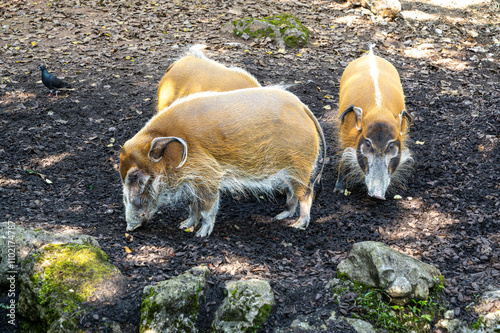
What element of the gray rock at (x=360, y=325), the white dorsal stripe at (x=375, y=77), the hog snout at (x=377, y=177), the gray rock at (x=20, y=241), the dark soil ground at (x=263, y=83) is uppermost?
the white dorsal stripe at (x=375, y=77)

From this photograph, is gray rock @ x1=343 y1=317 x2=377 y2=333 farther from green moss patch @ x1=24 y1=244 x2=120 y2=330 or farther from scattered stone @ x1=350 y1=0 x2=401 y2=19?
scattered stone @ x1=350 y1=0 x2=401 y2=19

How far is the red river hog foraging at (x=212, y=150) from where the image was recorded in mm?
4113

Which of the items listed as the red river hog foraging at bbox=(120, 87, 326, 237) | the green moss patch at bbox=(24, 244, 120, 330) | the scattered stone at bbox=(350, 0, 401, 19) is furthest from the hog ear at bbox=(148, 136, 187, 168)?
the scattered stone at bbox=(350, 0, 401, 19)

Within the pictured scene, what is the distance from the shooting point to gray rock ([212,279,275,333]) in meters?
3.01

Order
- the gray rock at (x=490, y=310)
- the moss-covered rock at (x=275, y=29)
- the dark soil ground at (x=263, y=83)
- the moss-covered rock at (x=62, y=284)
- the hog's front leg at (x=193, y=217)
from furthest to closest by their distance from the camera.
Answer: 1. the moss-covered rock at (x=275, y=29)
2. the hog's front leg at (x=193, y=217)
3. the dark soil ground at (x=263, y=83)
4. the moss-covered rock at (x=62, y=284)
5. the gray rock at (x=490, y=310)

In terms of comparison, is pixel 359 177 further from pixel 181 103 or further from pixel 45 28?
pixel 45 28

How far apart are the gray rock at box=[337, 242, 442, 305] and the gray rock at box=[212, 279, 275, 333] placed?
0.66 meters

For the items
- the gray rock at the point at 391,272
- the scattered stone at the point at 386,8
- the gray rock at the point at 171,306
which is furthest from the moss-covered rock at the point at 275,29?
the gray rock at the point at 171,306

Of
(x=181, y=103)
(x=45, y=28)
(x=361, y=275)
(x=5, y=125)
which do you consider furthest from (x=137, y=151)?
(x=45, y=28)

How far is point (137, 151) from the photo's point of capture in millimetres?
4086

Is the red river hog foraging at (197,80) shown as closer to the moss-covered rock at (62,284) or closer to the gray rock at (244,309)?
the moss-covered rock at (62,284)

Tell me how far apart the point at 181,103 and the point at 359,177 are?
2291 mm

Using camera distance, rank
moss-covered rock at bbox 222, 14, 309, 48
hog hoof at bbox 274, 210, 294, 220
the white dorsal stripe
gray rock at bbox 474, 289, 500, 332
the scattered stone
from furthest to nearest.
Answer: the scattered stone
moss-covered rock at bbox 222, 14, 309, 48
the white dorsal stripe
hog hoof at bbox 274, 210, 294, 220
gray rock at bbox 474, 289, 500, 332

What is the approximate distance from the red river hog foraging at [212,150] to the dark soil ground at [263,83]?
0.39m
